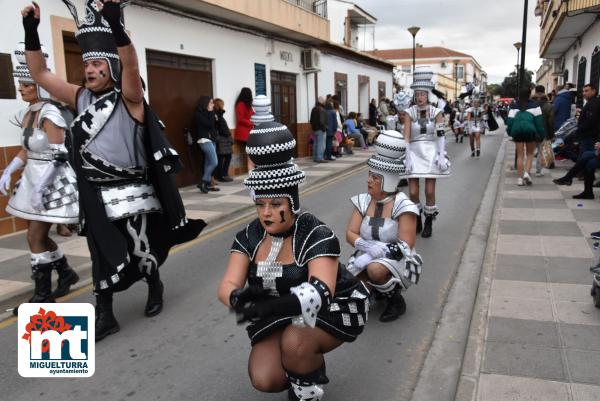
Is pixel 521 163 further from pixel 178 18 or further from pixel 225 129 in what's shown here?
pixel 178 18

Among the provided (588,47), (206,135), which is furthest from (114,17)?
(588,47)

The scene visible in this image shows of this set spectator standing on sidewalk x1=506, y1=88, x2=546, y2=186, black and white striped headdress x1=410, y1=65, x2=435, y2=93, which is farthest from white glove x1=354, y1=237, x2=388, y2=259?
spectator standing on sidewalk x1=506, y1=88, x2=546, y2=186

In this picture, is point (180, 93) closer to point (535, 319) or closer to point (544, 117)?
point (544, 117)

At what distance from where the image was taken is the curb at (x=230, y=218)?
16.2 feet

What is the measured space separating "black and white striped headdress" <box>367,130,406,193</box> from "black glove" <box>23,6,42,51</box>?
2619 mm

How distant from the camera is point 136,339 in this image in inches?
157

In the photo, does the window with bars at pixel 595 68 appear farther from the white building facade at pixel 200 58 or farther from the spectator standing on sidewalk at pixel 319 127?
the white building facade at pixel 200 58

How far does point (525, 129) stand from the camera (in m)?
10.4

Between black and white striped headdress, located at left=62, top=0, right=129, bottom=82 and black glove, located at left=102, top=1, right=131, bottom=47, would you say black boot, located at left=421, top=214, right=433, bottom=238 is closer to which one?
black and white striped headdress, located at left=62, top=0, right=129, bottom=82

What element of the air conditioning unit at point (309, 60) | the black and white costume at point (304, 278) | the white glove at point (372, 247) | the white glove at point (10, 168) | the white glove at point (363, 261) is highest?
the air conditioning unit at point (309, 60)

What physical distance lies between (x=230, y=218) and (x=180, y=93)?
13.5 feet

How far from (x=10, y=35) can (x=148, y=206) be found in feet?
16.8

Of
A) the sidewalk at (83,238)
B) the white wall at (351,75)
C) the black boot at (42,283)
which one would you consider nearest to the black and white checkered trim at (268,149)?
the black boot at (42,283)

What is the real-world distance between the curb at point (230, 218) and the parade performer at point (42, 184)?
391 millimetres
